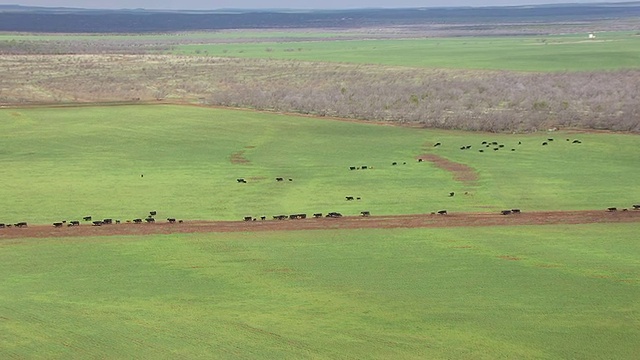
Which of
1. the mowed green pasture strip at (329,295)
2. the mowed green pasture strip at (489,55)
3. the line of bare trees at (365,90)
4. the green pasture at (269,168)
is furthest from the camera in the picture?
the mowed green pasture strip at (489,55)

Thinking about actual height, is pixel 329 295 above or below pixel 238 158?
below

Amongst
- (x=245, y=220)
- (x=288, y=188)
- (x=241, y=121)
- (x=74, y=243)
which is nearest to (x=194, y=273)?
(x=74, y=243)

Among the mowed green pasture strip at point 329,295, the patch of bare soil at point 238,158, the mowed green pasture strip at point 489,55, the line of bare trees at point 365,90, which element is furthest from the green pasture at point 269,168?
the mowed green pasture strip at point 489,55

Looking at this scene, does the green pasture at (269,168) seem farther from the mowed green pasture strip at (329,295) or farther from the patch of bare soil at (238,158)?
the mowed green pasture strip at (329,295)

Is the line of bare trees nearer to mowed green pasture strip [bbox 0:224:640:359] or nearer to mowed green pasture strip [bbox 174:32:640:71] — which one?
mowed green pasture strip [bbox 174:32:640:71]

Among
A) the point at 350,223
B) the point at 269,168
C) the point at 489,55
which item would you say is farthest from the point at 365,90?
the point at 350,223

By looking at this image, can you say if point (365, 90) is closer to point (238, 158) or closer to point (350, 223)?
point (238, 158)

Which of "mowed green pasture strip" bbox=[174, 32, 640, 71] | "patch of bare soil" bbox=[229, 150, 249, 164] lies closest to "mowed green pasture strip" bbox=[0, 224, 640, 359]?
"patch of bare soil" bbox=[229, 150, 249, 164]
